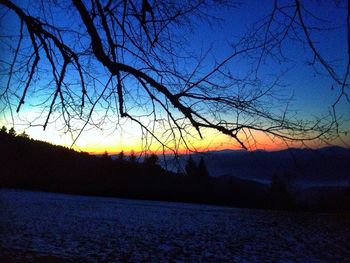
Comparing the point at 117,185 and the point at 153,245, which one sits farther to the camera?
the point at 117,185

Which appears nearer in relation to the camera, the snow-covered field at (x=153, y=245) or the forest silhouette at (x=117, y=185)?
the snow-covered field at (x=153, y=245)

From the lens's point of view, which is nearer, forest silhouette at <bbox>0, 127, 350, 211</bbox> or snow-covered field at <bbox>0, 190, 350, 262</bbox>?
snow-covered field at <bbox>0, 190, 350, 262</bbox>

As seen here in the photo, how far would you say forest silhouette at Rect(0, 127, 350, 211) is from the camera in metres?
48.8

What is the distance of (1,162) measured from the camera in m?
68.2

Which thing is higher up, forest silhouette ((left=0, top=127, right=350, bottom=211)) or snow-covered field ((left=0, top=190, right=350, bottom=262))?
forest silhouette ((left=0, top=127, right=350, bottom=211))

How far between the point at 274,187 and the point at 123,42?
187 feet

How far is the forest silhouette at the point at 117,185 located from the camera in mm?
48781

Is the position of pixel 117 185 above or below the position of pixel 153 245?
above

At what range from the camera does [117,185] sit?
194 feet

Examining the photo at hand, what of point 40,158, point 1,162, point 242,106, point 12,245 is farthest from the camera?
point 40,158

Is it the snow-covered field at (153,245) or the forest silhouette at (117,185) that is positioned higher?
the forest silhouette at (117,185)

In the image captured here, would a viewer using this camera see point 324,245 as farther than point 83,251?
Yes

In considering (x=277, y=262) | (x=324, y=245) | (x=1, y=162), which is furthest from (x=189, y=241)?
(x=1, y=162)

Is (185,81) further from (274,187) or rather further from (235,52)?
(274,187)
